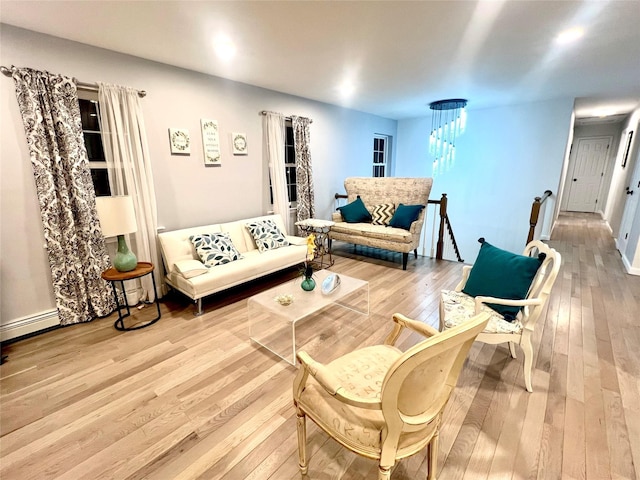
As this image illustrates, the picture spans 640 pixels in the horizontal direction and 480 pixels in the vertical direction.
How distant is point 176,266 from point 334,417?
238 centimetres

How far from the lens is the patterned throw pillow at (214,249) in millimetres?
3098

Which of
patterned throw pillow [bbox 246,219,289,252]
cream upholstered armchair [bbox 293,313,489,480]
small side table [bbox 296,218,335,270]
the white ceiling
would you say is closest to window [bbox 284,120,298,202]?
small side table [bbox 296,218,335,270]

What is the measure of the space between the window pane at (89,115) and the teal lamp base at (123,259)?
44.9 inches

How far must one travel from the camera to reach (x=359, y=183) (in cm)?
502

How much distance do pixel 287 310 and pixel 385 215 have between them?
278cm

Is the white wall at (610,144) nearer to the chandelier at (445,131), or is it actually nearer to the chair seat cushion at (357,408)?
the chandelier at (445,131)

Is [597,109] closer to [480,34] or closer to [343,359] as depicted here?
[480,34]

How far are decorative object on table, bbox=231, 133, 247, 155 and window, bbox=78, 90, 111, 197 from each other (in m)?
1.41

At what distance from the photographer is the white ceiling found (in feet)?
6.61

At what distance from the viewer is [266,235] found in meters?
3.72

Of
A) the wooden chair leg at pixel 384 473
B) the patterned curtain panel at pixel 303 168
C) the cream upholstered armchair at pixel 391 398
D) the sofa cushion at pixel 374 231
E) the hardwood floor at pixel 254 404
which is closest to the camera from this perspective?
the cream upholstered armchair at pixel 391 398

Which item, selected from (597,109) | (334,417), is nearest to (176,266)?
(334,417)

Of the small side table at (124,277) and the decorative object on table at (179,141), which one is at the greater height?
the decorative object on table at (179,141)

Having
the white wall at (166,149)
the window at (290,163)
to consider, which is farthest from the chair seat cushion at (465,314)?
the window at (290,163)
